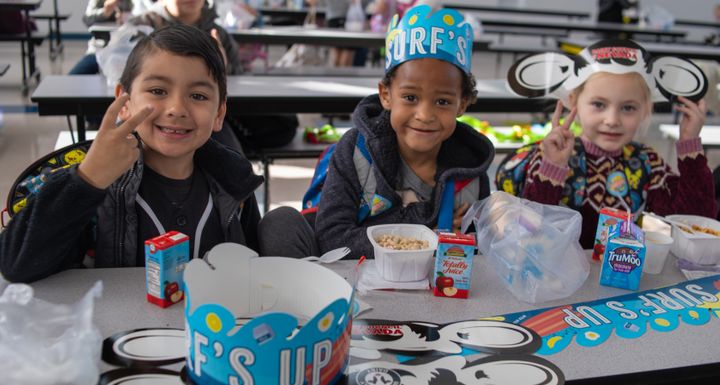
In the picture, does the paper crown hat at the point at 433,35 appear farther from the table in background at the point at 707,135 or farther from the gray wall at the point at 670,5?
the gray wall at the point at 670,5

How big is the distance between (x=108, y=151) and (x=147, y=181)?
34 cm

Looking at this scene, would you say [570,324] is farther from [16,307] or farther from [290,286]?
[16,307]

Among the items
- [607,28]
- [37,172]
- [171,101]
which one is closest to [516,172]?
[171,101]

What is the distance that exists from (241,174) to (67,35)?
36.4 ft

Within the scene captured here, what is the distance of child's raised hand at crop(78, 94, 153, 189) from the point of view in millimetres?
1162

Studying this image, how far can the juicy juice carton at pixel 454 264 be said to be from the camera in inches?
47.9

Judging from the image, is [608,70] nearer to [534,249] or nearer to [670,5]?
[534,249]

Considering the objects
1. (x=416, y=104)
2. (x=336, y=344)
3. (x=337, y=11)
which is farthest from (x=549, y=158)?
(x=337, y=11)

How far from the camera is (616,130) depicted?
1977 mm

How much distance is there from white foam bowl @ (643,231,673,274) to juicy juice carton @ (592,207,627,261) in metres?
0.08

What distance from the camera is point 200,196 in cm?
157

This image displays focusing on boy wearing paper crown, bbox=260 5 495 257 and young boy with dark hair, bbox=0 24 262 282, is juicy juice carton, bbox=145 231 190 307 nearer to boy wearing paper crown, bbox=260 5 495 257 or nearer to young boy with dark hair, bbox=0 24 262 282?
young boy with dark hair, bbox=0 24 262 282

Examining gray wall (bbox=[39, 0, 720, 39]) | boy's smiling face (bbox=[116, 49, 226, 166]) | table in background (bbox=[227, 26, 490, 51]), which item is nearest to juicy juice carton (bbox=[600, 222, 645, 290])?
boy's smiling face (bbox=[116, 49, 226, 166])

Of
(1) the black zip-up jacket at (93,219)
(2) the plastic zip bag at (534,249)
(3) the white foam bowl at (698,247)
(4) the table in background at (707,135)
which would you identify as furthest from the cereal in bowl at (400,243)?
(4) the table in background at (707,135)
